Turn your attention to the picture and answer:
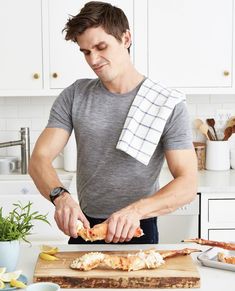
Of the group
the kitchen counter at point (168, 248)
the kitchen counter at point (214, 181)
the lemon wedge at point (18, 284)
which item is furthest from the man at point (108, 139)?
the kitchen counter at point (214, 181)

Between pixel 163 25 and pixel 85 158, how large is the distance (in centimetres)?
142

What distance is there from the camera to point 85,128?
2.15 m

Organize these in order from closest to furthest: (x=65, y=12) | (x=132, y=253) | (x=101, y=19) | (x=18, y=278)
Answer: (x=18, y=278)
(x=132, y=253)
(x=101, y=19)
(x=65, y=12)

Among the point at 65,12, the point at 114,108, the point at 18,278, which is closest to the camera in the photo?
the point at 18,278

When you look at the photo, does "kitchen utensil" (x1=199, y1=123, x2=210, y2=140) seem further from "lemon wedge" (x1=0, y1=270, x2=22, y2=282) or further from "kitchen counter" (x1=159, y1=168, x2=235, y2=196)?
"lemon wedge" (x1=0, y1=270, x2=22, y2=282)

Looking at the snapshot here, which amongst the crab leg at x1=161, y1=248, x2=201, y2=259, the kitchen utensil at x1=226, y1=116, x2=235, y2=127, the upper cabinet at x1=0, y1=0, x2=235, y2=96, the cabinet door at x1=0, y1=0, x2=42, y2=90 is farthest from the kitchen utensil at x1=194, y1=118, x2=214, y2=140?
the crab leg at x1=161, y1=248, x2=201, y2=259

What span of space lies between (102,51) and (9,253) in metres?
0.79

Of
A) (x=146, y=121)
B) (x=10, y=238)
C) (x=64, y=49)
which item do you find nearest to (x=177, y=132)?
(x=146, y=121)

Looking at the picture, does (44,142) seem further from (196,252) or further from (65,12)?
(65,12)

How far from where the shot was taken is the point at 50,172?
2086 mm

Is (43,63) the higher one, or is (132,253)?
(43,63)

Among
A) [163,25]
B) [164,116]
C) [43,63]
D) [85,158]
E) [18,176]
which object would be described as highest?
[163,25]

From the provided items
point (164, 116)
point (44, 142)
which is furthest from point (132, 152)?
point (44, 142)

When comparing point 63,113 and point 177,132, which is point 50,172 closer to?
point 63,113
